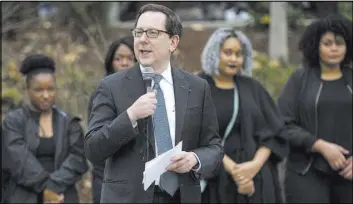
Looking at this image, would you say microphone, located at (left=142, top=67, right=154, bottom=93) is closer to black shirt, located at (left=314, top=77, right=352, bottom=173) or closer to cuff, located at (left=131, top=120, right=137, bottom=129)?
cuff, located at (left=131, top=120, right=137, bottom=129)

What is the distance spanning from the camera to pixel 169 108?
4.09 metres

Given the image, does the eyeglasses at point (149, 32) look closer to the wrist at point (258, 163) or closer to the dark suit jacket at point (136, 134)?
the dark suit jacket at point (136, 134)

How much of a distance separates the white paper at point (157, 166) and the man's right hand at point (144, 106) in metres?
0.24

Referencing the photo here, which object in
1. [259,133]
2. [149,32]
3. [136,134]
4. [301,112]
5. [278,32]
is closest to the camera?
[136,134]

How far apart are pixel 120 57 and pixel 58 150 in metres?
0.90

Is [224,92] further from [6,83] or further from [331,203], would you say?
[6,83]

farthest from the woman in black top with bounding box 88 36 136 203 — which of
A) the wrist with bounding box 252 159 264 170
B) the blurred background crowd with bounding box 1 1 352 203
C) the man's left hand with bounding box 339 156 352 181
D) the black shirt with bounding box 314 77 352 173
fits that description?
the man's left hand with bounding box 339 156 352 181

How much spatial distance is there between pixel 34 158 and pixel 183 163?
2219 mm

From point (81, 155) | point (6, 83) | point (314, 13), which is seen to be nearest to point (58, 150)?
point (81, 155)

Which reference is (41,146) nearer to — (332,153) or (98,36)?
(332,153)

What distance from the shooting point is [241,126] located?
5.70 m

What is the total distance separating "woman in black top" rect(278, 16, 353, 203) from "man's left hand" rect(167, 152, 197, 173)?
210 centimetres

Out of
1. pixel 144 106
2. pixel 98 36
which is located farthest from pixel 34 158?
pixel 98 36

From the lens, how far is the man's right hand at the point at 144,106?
12.4ft
